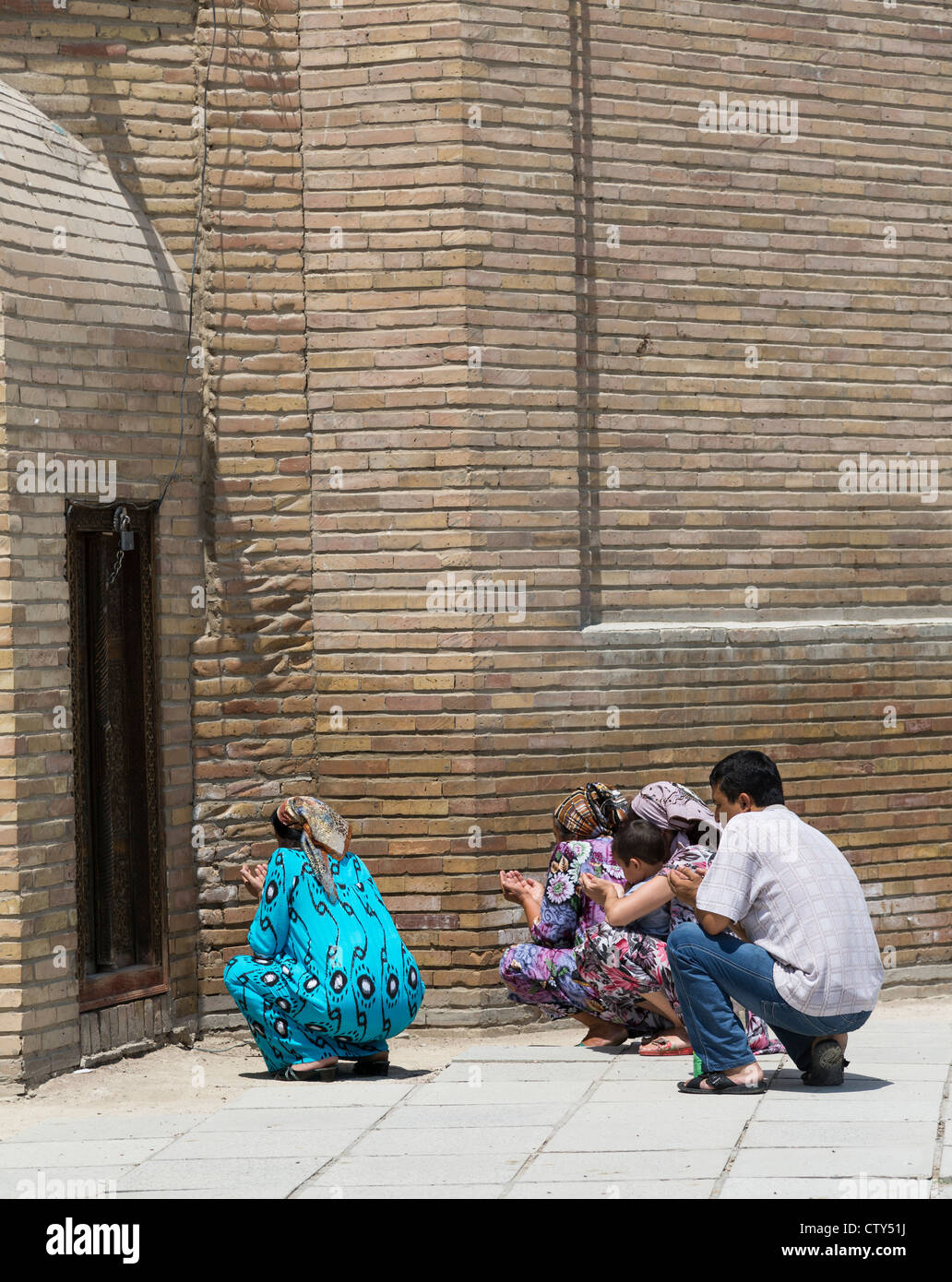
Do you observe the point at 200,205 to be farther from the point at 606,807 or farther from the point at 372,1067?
the point at 372,1067

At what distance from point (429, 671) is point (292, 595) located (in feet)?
2.43

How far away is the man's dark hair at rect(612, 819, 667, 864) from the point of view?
20.9ft

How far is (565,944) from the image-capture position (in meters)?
6.77

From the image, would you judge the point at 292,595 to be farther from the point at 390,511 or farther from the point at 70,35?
the point at 70,35

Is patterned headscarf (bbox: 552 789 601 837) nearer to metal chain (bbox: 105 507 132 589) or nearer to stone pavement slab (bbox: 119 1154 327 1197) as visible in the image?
stone pavement slab (bbox: 119 1154 327 1197)

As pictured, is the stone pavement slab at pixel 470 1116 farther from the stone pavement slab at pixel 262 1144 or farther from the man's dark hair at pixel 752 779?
the man's dark hair at pixel 752 779

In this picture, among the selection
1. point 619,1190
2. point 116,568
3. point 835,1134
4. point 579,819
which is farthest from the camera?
point 116,568

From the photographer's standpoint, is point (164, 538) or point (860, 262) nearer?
point (164, 538)

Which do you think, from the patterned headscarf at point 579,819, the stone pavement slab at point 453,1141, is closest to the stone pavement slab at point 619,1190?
the stone pavement slab at point 453,1141

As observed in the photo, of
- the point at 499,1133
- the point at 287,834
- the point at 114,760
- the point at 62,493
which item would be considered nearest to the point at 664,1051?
the point at 499,1133

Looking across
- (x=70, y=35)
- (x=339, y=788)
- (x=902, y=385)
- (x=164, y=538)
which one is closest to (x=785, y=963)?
(x=339, y=788)

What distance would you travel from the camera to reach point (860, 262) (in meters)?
8.80

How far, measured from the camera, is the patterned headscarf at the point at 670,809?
6.43 m

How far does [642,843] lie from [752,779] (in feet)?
2.49
